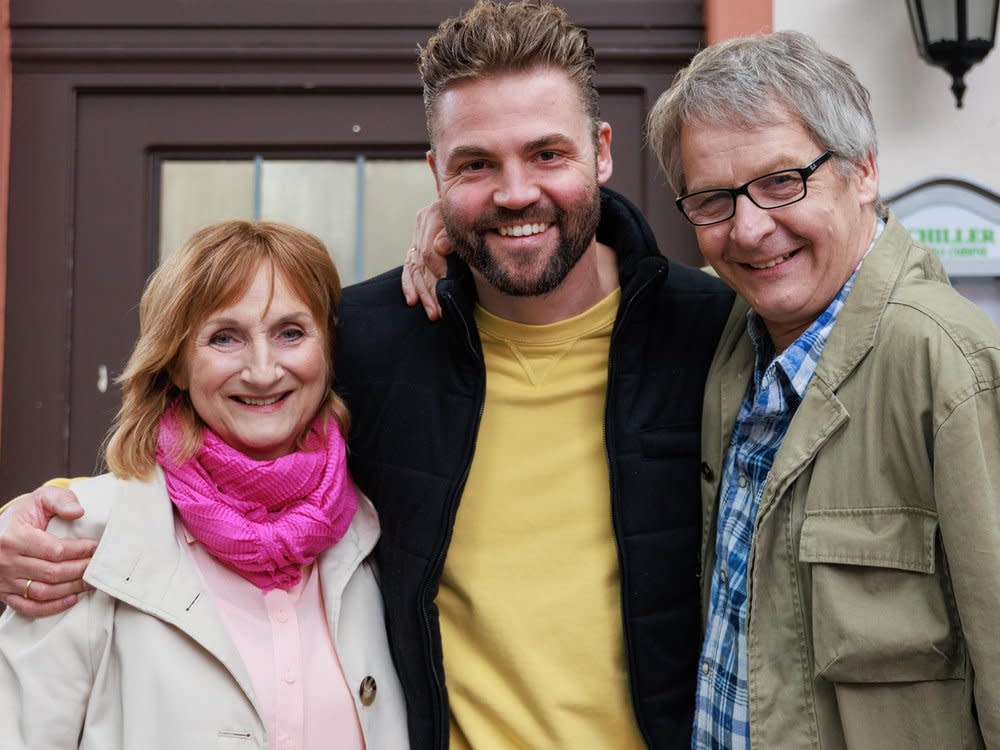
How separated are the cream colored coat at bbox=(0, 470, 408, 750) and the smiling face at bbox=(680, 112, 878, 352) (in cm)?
107

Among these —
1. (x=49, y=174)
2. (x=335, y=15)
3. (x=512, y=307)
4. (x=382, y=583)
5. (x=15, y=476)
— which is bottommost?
(x=382, y=583)

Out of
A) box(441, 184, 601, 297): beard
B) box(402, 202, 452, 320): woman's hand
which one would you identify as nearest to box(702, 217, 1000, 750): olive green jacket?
box(441, 184, 601, 297): beard

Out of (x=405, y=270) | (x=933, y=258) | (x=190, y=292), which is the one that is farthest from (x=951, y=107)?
(x=190, y=292)

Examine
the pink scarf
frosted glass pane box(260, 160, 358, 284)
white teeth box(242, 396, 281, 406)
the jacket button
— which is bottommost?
the jacket button

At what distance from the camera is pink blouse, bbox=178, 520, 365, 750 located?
1.83 m

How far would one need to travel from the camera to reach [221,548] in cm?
188

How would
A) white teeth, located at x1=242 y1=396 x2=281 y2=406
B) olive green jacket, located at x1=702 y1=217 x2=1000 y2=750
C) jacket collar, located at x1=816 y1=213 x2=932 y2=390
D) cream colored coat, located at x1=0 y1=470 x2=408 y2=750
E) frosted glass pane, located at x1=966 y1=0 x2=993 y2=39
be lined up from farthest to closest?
frosted glass pane, located at x1=966 y1=0 x2=993 y2=39
white teeth, located at x1=242 y1=396 x2=281 y2=406
cream colored coat, located at x1=0 y1=470 x2=408 y2=750
jacket collar, located at x1=816 y1=213 x2=932 y2=390
olive green jacket, located at x1=702 y1=217 x2=1000 y2=750

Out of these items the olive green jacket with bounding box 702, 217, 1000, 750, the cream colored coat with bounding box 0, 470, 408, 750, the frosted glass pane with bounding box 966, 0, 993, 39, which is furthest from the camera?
the frosted glass pane with bounding box 966, 0, 993, 39

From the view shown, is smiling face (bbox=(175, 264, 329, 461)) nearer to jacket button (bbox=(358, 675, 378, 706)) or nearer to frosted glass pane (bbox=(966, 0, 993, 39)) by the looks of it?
jacket button (bbox=(358, 675, 378, 706))

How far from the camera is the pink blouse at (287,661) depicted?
6.01 ft

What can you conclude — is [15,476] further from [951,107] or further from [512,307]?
[951,107]

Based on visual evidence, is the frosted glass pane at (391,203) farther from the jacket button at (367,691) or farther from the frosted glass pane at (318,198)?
the jacket button at (367,691)

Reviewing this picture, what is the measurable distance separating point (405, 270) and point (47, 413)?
1262 mm

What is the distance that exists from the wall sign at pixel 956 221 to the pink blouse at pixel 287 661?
75.7 inches
